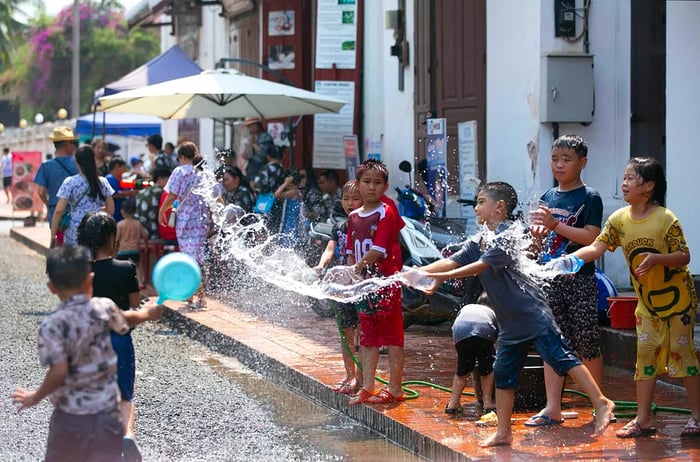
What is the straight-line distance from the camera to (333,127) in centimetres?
1780

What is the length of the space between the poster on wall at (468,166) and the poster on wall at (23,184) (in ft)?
58.9

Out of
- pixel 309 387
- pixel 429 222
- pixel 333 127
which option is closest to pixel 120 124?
pixel 333 127

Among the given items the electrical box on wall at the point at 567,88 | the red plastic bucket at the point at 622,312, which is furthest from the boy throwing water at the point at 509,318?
the electrical box on wall at the point at 567,88

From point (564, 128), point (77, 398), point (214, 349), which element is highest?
point (564, 128)

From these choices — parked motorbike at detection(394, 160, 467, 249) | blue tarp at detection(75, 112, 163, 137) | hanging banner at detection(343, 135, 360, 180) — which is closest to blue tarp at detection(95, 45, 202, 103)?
hanging banner at detection(343, 135, 360, 180)

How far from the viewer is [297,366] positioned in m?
9.30

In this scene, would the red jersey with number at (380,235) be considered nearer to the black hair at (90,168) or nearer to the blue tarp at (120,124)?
the black hair at (90,168)

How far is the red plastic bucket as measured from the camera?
8.91 meters

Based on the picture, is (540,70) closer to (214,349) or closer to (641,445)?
(214,349)

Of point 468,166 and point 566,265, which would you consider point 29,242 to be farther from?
point 566,265

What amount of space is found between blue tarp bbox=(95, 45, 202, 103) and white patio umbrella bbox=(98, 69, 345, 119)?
189cm

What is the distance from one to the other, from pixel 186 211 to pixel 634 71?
15.2 ft

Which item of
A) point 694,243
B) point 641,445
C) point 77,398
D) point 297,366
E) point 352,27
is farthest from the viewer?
point 352,27

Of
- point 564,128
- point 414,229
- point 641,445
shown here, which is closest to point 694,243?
point 564,128
